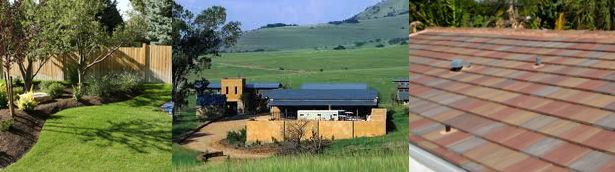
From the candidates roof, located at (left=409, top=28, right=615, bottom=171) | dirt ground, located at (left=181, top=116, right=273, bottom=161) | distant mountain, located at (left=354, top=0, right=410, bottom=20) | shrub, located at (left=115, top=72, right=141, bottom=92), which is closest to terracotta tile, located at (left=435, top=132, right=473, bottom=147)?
roof, located at (left=409, top=28, right=615, bottom=171)

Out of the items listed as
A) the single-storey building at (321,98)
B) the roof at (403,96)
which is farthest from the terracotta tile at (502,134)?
the single-storey building at (321,98)

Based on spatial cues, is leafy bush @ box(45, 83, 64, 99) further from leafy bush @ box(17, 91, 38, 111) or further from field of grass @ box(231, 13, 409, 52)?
field of grass @ box(231, 13, 409, 52)

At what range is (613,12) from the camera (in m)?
13.7

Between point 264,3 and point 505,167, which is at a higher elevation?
point 264,3

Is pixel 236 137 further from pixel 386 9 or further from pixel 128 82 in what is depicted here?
pixel 128 82

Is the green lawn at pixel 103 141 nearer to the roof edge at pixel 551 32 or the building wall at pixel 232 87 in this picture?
the roof edge at pixel 551 32

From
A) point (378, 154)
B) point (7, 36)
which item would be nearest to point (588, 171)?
point (378, 154)

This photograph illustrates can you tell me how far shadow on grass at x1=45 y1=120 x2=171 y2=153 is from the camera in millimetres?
14422

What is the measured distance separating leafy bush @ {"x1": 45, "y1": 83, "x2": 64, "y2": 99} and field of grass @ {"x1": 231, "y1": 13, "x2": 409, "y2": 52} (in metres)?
12.7

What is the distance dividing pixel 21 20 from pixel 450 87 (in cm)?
1472

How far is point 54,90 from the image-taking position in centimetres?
1677

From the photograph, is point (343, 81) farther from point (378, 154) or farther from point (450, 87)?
point (450, 87)

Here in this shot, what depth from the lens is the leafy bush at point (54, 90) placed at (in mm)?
16656

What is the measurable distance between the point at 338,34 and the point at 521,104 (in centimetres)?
191
